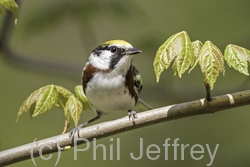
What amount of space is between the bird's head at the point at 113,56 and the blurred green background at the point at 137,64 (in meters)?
0.55

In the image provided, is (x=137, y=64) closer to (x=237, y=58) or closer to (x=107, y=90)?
(x=107, y=90)

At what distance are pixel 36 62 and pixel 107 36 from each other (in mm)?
1556

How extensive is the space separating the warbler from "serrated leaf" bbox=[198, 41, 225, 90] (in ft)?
2.96

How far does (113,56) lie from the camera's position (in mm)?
2846

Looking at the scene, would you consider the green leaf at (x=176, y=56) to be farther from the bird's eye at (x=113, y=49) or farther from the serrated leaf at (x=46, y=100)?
the bird's eye at (x=113, y=49)

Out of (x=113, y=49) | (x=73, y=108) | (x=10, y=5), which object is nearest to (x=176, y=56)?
(x=73, y=108)

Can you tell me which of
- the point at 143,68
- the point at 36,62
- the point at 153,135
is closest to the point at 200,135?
the point at 153,135

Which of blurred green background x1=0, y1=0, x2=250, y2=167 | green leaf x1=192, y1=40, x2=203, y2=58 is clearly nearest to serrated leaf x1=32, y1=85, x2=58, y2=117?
green leaf x1=192, y1=40, x2=203, y2=58

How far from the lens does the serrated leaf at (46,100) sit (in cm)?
221

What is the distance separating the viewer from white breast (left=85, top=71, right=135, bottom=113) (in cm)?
281

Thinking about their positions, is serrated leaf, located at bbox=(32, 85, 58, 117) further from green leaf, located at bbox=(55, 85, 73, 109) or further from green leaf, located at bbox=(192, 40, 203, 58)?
green leaf, located at bbox=(192, 40, 203, 58)

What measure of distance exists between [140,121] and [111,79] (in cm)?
75

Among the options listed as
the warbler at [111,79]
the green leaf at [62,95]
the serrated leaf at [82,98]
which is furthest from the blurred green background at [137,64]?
the green leaf at [62,95]

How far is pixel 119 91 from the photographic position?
2.82 m
